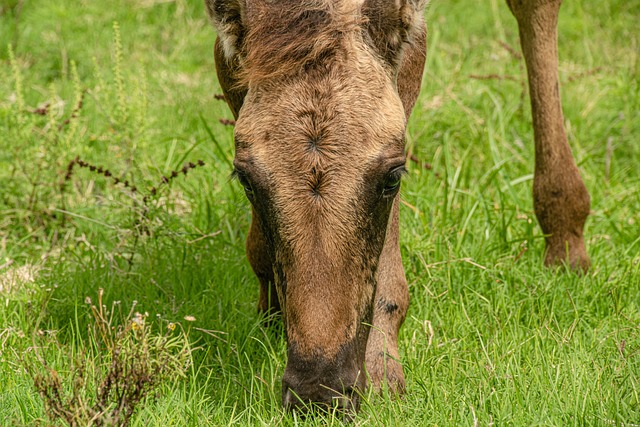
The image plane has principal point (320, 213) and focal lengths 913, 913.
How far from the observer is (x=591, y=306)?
15.8 feet

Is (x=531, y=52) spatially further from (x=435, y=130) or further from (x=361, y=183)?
(x=361, y=183)

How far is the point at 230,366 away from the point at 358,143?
143 centimetres

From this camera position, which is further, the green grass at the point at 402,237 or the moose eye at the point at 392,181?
the green grass at the point at 402,237

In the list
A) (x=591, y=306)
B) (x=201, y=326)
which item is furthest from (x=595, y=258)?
(x=201, y=326)

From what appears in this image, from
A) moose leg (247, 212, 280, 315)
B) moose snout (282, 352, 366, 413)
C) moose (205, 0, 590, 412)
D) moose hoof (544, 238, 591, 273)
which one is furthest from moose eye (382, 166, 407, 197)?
moose hoof (544, 238, 591, 273)

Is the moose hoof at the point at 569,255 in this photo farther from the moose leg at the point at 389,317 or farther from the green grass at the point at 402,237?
the moose leg at the point at 389,317

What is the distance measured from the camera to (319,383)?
130 inches

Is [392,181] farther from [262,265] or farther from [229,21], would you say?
[262,265]

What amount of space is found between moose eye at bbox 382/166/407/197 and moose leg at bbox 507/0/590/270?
2.24 metres

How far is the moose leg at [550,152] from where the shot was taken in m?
5.59

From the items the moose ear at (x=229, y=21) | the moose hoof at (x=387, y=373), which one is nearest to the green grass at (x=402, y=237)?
the moose hoof at (x=387, y=373)

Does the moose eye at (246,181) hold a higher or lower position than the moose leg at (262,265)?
higher

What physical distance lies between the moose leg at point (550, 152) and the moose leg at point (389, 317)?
1643mm

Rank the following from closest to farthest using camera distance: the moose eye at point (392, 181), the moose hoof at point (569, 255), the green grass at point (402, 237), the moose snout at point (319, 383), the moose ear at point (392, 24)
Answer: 1. the moose snout at point (319, 383)
2. the moose eye at point (392, 181)
3. the moose ear at point (392, 24)
4. the green grass at point (402, 237)
5. the moose hoof at point (569, 255)
